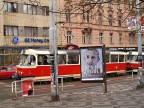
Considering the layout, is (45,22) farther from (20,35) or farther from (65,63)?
(65,63)

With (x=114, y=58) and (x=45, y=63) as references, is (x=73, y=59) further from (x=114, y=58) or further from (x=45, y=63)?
(x=114, y=58)

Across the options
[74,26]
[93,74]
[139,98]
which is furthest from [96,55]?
[74,26]

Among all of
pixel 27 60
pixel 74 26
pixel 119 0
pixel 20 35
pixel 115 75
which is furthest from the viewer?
pixel 74 26

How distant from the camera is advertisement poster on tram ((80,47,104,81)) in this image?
61.4 ft

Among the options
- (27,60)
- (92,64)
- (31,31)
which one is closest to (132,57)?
(31,31)

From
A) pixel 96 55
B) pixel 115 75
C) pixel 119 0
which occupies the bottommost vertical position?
pixel 115 75

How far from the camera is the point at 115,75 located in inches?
1449

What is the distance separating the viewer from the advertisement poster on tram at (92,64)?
61.4ft

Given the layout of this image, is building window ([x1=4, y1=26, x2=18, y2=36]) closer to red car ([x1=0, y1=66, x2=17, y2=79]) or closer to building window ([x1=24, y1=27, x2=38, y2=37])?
building window ([x1=24, y1=27, x2=38, y2=37])

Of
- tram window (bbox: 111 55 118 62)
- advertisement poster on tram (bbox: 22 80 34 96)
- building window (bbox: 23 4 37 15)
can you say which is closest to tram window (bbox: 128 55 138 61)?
tram window (bbox: 111 55 118 62)

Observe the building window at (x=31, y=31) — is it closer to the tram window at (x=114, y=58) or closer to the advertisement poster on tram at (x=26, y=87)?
the tram window at (x=114, y=58)

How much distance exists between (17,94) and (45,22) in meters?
27.1

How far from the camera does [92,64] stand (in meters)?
18.9

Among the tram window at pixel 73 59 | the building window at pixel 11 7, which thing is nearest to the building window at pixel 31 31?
the building window at pixel 11 7
